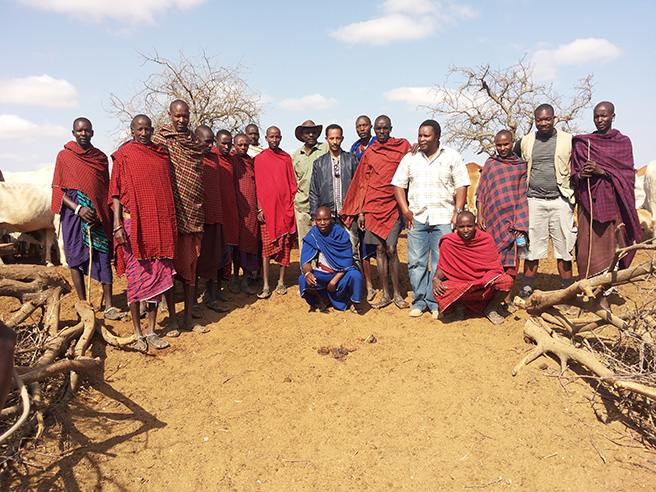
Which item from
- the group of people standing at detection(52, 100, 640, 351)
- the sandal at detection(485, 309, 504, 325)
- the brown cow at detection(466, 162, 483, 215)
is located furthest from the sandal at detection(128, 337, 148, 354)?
the brown cow at detection(466, 162, 483, 215)

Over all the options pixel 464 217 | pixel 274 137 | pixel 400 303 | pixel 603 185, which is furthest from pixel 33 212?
pixel 603 185

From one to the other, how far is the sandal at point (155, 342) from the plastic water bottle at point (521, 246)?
3693 millimetres

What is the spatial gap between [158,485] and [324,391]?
1391mm

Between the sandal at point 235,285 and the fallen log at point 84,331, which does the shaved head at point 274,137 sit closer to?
the sandal at point 235,285

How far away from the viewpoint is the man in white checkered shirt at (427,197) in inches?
197

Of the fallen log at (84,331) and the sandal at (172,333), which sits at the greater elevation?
the fallen log at (84,331)

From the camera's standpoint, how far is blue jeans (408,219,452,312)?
5.15m

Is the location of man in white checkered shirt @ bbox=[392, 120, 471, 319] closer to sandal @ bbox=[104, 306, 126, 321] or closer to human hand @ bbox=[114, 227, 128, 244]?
human hand @ bbox=[114, 227, 128, 244]

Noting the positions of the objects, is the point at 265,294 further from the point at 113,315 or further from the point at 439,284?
the point at 439,284

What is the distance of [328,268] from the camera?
5281 mm

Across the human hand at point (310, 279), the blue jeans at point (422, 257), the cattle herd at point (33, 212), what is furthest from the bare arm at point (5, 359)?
the cattle herd at point (33, 212)

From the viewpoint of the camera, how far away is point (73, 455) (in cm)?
310

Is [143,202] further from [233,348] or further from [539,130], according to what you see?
[539,130]

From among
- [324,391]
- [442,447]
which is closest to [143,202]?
[324,391]
